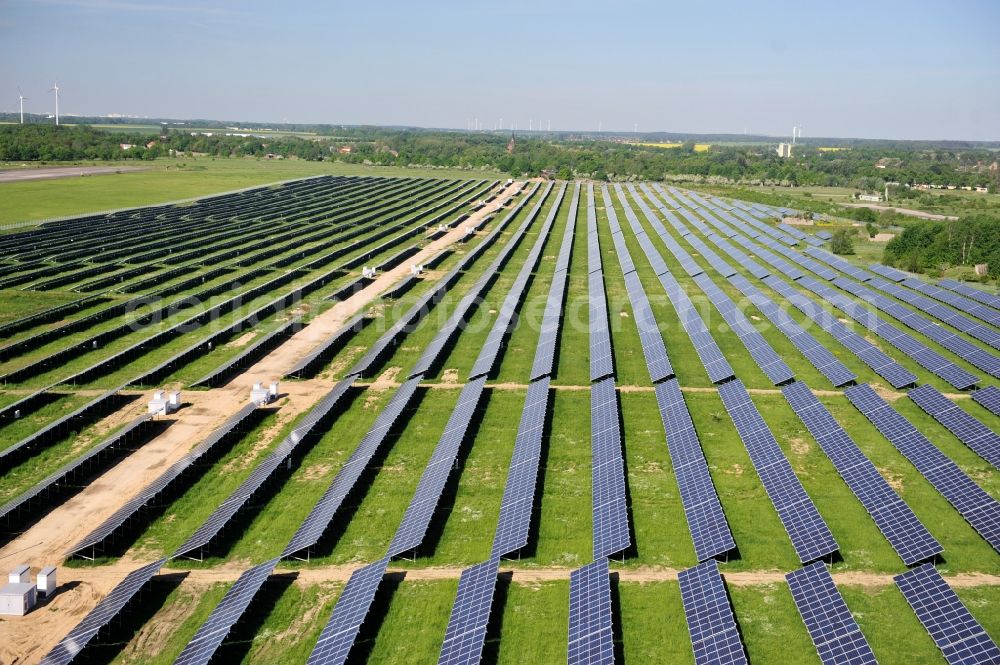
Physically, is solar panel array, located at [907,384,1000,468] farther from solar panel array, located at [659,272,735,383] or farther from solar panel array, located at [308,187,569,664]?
solar panel array, located at [308,187,569,664]

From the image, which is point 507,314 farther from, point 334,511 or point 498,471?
point 334,511

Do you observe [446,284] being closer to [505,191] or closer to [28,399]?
[28,399]

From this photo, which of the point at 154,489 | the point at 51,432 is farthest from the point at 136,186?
the point at 154,489

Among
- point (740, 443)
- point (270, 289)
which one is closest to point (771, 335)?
point (740, 443)

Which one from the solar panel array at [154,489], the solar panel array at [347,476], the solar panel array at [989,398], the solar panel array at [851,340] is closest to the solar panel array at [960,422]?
the solar panel array at [989,398]

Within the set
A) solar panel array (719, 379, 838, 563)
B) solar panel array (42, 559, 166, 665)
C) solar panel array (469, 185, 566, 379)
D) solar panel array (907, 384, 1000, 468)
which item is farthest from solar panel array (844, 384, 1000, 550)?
solar panel array (42, 559, 166, 665)
